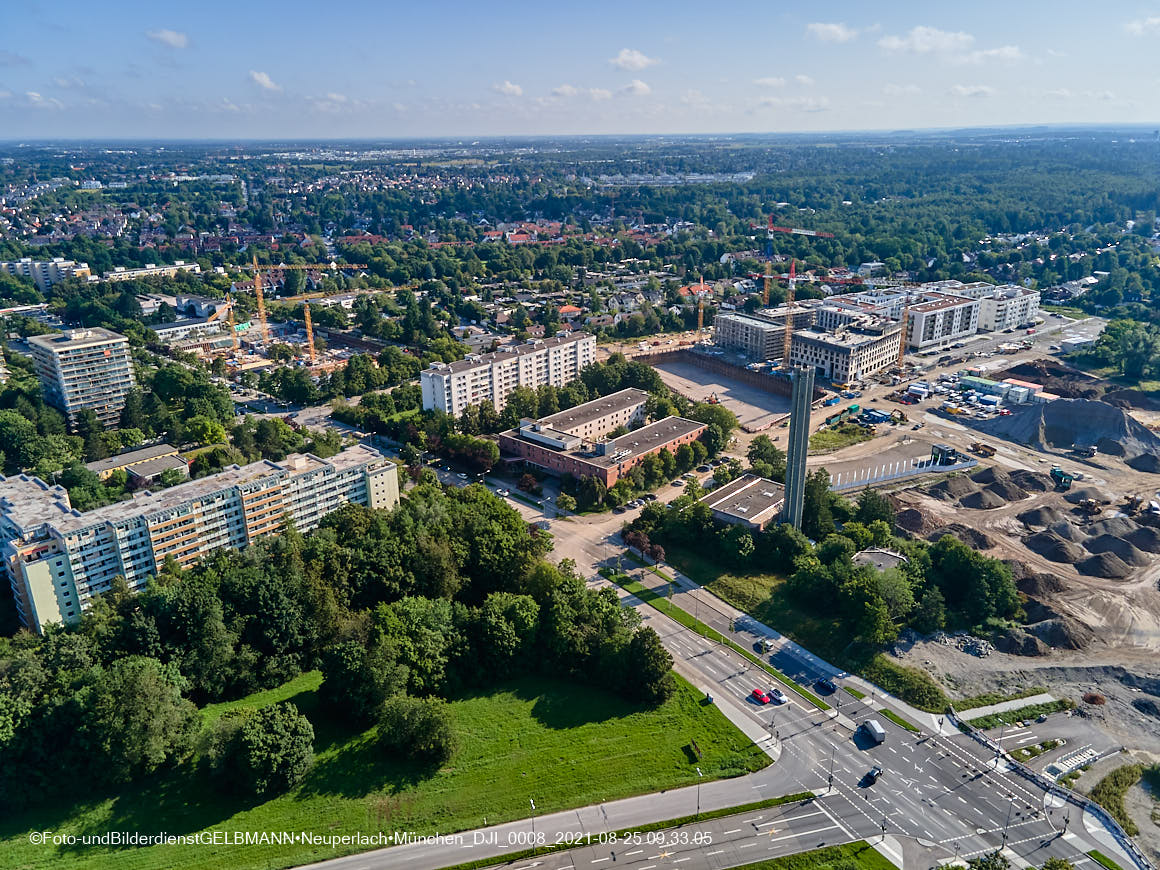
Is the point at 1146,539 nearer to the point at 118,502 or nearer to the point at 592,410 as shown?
the point at 592,410

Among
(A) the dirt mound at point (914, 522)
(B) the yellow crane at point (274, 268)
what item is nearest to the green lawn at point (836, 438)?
(A) the dirt mound at point (914, 522)

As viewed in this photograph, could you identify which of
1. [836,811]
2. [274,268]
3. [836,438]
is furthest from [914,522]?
[274,268]

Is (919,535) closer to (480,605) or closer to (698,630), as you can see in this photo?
(698,630)

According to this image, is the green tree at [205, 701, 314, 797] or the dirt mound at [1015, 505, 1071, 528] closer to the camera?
the green tree at [205, 701, 314, 797]

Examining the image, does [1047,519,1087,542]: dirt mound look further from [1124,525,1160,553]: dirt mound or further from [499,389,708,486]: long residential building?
[499,389,708,486]: long residential building

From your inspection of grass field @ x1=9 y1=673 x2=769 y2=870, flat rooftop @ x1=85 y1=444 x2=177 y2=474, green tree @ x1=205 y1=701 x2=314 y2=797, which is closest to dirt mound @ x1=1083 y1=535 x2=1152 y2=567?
grass field @ x1=9 y1=673 x2=769 y2=870

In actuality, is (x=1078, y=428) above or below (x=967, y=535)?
above
